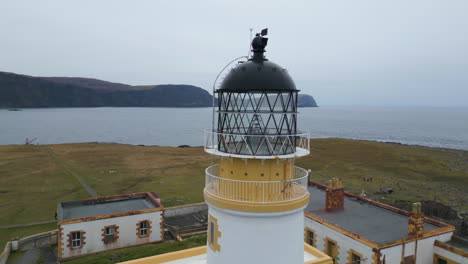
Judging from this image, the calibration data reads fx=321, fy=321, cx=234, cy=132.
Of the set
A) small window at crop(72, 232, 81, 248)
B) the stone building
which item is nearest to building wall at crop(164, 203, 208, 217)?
the stone building

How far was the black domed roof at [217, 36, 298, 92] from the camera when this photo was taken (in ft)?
23.8

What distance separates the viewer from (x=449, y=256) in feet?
56.2

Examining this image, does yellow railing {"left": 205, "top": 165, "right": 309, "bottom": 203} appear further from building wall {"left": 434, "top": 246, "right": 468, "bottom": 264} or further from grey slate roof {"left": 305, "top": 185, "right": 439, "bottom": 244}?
building wall {"left": 434, "top": 246, "right": 468, "bottom": 264}

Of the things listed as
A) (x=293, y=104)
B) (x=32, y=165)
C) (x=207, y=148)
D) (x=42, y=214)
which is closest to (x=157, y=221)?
(x=42, y=214)

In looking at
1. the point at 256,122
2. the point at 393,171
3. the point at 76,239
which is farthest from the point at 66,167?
the point at 393,171

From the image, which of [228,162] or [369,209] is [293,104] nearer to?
[228,162]

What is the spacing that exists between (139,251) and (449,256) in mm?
18294

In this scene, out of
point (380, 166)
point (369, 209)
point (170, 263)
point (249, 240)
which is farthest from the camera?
point (380, 166)

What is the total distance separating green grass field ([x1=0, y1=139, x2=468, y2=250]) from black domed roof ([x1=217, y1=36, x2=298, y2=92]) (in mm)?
24185

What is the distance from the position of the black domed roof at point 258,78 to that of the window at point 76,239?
1856cm

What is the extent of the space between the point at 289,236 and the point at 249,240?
95cm

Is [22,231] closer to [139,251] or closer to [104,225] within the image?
[104,225]

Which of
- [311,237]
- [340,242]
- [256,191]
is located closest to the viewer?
[256,191]

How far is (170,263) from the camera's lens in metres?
11.5
